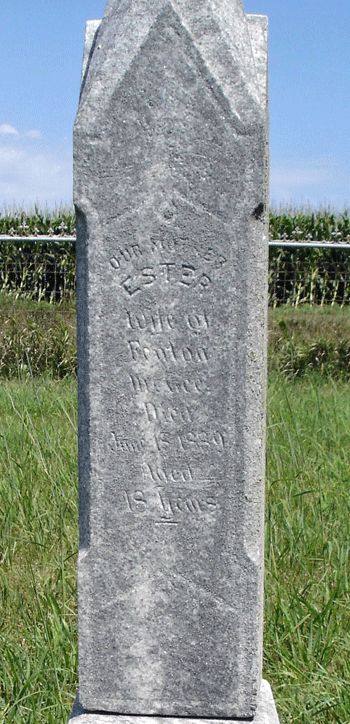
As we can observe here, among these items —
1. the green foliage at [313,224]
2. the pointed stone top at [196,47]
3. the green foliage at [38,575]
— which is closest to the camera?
the pointed stone top at [196,47]

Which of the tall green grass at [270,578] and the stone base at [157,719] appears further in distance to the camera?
the tall green grass at [270,578]

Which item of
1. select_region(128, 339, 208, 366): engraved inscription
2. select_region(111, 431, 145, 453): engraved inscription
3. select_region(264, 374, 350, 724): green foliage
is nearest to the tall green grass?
select_region(264, 374, 350, 724): green foliage

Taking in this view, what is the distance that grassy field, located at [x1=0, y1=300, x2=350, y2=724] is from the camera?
7.82 feet

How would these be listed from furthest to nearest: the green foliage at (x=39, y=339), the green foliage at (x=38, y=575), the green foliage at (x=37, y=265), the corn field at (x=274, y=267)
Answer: the green foliage at (x=37, y=265) → the corn field at (x=274, y=267) → the green foliage at (x=39, y=339) → the green foliage at (x=38, y=575)

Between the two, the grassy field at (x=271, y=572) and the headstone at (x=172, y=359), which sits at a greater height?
the headstone at (x=172, y=359)

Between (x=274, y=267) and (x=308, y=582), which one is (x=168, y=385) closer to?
(x=308, y=582)

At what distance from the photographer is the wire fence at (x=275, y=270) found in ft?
30.9

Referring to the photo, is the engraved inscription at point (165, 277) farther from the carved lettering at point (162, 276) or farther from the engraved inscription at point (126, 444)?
the engraved inscription at point (126, 444)

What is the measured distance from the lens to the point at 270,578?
288 cm

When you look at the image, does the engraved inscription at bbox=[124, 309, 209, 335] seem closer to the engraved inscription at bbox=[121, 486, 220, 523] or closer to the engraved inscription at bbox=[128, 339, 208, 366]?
the engraved inscription at bbox=[128, 339, 208, 366]

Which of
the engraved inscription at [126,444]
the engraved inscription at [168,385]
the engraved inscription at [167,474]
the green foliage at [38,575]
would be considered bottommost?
the green foliage at [38,575]

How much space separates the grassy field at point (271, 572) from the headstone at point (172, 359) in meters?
0.46

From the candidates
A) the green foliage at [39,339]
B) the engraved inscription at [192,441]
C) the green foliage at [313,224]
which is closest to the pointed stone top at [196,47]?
the engraved inscription at [192,441]

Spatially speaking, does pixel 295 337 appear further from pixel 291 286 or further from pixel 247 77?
pixel 247 77
